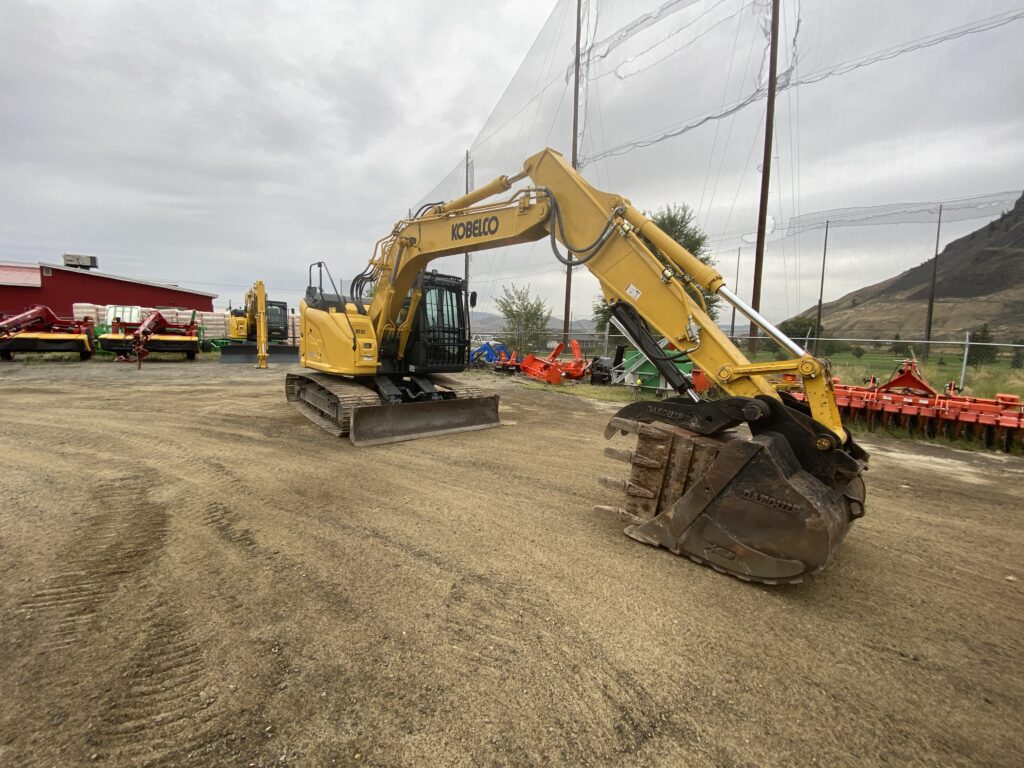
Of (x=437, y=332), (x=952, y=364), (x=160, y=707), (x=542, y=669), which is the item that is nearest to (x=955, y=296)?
(x=952, y=364)

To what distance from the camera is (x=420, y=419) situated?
690 centimetres

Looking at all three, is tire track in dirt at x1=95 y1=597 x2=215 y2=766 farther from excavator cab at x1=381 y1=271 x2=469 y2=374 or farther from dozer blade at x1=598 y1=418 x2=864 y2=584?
excavator cab at x1=381 y1=271 x2=469 y2=374

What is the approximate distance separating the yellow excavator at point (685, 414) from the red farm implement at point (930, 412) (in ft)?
19.6

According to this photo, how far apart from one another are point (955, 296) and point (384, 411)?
205 ft

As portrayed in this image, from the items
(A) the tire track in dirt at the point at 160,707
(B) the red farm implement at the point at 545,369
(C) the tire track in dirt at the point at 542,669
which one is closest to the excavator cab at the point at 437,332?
(C) the tire track in dirt at the point at 542,669

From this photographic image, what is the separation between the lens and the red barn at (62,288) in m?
24.7

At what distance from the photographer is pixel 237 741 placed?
176 centimetres

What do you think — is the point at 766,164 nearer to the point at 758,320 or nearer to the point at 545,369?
the point at 545,369

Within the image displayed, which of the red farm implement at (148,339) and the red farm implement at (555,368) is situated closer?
the red farm implement at (555,368)

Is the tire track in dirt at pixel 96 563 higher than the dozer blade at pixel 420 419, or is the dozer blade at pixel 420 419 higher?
the dozer blade at pixel 420 419

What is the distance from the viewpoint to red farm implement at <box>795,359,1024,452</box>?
697cm

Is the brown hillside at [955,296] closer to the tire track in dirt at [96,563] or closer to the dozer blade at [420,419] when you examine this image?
the dozer blade at [420,419]

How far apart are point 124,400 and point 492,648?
34.1ft

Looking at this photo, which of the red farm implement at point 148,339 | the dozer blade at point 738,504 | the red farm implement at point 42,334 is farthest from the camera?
the red farm implement at point 148,339
